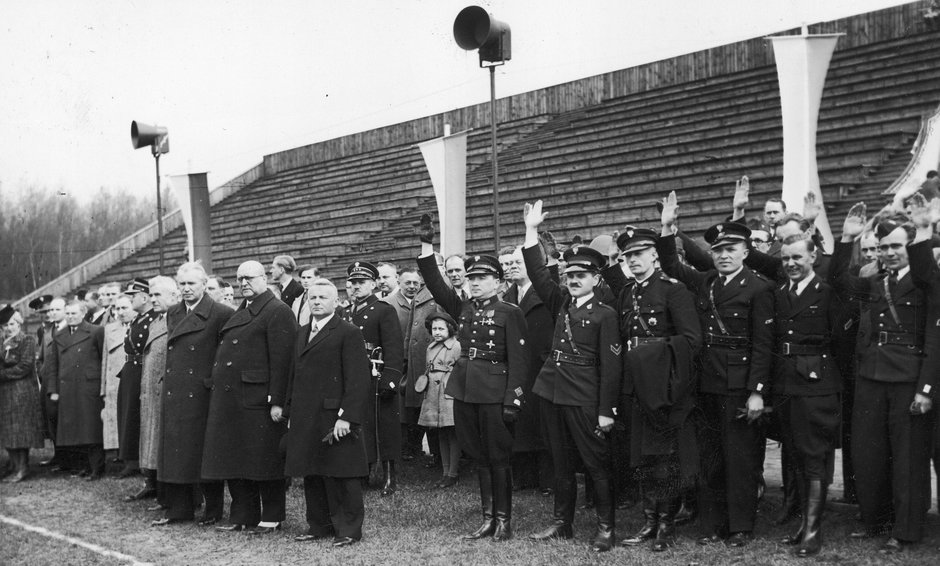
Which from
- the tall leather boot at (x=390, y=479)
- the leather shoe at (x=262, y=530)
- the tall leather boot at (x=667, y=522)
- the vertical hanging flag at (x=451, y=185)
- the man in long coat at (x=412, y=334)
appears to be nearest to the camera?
the tall leather boot at (x=667, y=522)

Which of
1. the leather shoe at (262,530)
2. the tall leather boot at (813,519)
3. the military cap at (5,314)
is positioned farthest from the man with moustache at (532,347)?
the military cap at (5,314)

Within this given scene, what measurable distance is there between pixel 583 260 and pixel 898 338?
192cm

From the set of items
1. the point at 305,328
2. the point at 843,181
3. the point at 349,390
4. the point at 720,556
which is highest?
the point at 843,181

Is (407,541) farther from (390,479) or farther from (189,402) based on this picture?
(189,402)

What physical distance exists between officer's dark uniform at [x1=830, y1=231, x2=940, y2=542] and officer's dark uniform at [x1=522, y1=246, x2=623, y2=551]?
1.47 m

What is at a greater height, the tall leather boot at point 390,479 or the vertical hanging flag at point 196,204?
the vertical hanging flag at point 196,204

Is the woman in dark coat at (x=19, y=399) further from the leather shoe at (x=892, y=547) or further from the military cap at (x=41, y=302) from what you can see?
the leather shoe at (x=892, y=547)

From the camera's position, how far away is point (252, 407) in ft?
23.3

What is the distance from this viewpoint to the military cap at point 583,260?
6246mm

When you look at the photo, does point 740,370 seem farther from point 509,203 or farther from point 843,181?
point 509,203

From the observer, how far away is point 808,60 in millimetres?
9234

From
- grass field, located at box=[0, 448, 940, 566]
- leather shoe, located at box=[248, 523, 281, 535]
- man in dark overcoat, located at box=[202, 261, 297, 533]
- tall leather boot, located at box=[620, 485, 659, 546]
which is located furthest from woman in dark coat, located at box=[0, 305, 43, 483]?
tall leather boot, located at box=[620, 485, 659, 546]

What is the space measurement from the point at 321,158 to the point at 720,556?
24188 millimetres

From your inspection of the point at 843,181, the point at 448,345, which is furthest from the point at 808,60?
the point at 843,181
